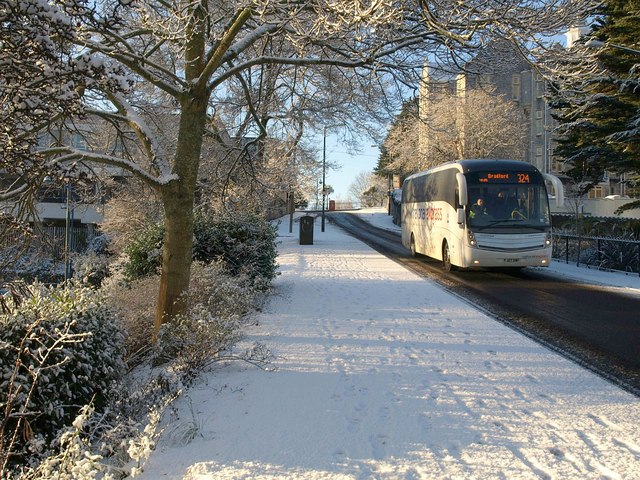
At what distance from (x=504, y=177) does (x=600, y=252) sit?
473 cm

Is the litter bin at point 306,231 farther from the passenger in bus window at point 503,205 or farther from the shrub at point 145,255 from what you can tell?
the shrub at point 145,255

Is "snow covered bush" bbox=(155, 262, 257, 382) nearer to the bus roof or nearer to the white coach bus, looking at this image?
the white coach bus

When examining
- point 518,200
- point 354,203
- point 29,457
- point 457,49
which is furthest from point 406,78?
point 354,203

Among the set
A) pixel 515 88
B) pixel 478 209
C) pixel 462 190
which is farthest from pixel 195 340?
pixel 515 88

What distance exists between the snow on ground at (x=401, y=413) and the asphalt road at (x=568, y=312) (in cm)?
42

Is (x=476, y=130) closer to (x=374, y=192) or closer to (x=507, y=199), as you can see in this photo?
(x=507, y=199)

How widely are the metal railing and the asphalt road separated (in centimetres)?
202

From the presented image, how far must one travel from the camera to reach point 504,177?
1533cm

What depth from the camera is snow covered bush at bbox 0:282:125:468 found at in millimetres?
4055

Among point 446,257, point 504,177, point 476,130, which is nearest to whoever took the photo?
point 504,177

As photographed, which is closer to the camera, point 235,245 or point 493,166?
point 235,245

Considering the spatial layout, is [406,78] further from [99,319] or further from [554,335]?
[99,319]

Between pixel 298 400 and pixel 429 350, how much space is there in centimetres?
237

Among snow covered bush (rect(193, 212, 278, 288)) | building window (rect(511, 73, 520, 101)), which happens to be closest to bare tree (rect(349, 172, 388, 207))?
building window (rect(511, 73, 520, 101))
